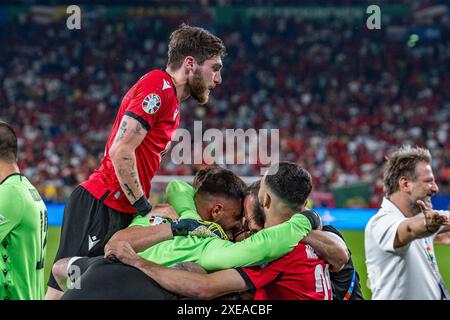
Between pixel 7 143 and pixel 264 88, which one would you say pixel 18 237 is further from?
pixel 264 88

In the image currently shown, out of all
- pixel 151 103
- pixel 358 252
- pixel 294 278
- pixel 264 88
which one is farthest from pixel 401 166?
pixel 264 88

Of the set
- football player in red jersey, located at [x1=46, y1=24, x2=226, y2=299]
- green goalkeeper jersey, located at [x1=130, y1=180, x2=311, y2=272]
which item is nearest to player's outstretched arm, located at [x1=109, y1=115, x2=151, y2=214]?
football player in red jersey, located at [x1=46, y1=24, x2=226, y2=299]

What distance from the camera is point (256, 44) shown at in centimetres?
2886

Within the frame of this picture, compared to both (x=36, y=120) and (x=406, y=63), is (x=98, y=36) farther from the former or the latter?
(x=406, y=63)

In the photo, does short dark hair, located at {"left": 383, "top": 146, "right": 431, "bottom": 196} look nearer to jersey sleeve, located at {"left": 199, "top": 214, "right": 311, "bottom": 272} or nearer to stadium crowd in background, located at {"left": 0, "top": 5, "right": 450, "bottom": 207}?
jersey sleeve, located at {"left": 199, "top": 214, "right": 311, "bottom": 272}

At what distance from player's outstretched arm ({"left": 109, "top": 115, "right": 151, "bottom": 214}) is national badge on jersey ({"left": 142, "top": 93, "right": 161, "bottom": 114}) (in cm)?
11

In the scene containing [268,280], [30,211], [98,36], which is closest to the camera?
[268,280]

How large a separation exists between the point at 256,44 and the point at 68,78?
747cm

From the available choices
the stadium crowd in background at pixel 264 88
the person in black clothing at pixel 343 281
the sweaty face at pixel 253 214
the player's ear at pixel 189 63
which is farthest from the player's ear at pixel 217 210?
the stadium crowd in background at pixel 264 88

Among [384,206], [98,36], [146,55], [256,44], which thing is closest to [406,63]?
[256,44]

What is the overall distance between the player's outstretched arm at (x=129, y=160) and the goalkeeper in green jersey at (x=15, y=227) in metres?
0.53

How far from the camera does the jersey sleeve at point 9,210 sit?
414cm

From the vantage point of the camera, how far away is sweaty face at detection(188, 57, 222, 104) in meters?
4.76

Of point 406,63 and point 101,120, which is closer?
point 101,120
